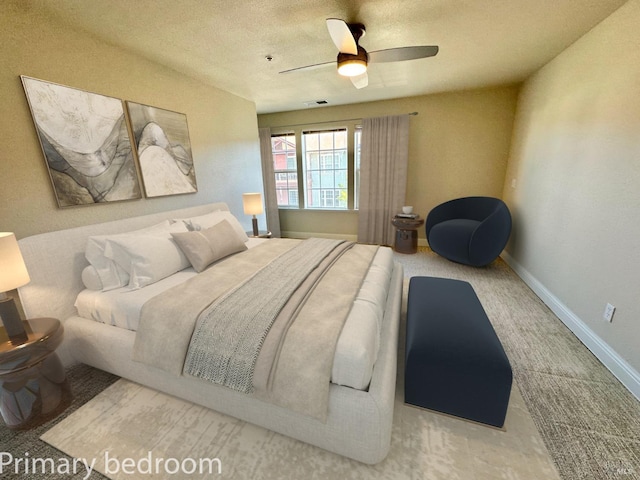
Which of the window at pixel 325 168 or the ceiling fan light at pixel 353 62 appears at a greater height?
the ceiling fan light at pixel 353 62

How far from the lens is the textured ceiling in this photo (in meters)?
1.73

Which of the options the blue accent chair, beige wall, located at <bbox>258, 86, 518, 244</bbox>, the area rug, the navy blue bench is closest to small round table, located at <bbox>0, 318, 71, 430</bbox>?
the area rug

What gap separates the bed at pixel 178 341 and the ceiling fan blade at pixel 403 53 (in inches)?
62.6

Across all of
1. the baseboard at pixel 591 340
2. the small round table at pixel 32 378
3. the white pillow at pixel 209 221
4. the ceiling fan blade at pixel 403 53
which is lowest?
the baseboard at pixel 591 340

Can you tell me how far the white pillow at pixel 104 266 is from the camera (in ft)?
5.95

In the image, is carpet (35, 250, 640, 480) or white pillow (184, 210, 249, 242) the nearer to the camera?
carpet (35, 250, 640, 480)

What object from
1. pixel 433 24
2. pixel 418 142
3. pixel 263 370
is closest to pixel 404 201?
pixel 418 142

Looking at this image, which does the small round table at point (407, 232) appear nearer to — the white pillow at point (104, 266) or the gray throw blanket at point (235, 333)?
the gray throw blanket at point (235, 333)

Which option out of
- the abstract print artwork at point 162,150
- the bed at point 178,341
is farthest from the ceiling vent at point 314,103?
the bed at point 178,341

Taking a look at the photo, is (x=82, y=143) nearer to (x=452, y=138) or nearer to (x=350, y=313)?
(x=350, y=313)

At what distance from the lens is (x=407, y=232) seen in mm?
4031

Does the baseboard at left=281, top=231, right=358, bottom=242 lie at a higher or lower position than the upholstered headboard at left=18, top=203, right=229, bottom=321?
lower

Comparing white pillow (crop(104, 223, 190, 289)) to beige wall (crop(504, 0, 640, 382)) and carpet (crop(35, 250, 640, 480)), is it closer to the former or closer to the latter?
carpet (crop(35, 250, 640, 480))

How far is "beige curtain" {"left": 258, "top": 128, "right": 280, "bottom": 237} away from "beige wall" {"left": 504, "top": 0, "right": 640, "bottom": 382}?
4.01m
